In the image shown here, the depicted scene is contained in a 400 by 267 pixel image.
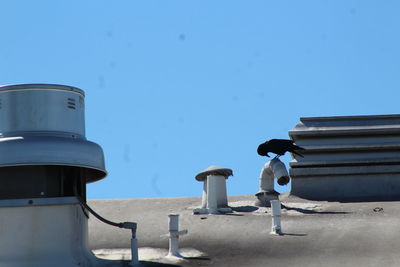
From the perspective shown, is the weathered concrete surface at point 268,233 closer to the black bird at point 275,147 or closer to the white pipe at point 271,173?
the white pipe at point 271,173

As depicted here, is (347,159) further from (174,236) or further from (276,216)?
(174,236)

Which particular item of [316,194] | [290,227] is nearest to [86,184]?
[290,227]

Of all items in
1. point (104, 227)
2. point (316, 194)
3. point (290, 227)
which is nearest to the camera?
point (290, 227)

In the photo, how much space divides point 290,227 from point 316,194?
4.67 metres

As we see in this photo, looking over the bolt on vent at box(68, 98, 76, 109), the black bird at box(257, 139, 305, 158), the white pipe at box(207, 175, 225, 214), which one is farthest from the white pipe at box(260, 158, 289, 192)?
the bolt on vent at box(68, 98, 76, 109)

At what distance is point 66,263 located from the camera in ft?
50.2

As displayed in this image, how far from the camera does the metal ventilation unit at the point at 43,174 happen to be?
1515 centimetres

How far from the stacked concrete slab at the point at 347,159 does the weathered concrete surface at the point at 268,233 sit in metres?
1.13

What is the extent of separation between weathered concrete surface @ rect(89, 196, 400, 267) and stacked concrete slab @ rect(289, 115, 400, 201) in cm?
113

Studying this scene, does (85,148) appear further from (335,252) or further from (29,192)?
(335,252)

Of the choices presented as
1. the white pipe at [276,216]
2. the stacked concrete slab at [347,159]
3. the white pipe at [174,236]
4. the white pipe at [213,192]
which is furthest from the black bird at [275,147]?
the white pipe at [174,236]

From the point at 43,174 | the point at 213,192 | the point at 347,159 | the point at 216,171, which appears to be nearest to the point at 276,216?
the point at 213,192

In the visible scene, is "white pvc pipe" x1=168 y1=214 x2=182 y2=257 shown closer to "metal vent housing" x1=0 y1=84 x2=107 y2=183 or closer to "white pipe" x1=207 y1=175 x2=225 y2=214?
"metal vent housing" x1=0 y1=84 x2=107 y2=183

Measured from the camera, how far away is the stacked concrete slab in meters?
23.3
